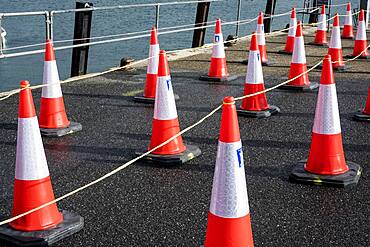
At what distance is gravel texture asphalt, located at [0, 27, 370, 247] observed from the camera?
4645mm

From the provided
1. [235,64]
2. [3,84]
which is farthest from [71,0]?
[235,64]

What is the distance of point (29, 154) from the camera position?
4586 millimetres

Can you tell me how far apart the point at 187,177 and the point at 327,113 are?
1.41 meters

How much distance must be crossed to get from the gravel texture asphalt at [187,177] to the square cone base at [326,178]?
0.06 m

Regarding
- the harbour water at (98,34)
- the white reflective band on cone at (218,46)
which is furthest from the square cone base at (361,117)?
the harbour water at (98,34)

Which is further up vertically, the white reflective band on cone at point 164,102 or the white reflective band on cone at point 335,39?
the white reflective band on cone at point 335,39

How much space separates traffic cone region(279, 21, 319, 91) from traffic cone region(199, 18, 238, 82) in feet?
4.05

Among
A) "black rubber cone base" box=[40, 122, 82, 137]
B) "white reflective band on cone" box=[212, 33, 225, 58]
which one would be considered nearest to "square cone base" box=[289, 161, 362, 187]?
"black rubber cone base" box=[40, 122, 82, 137]

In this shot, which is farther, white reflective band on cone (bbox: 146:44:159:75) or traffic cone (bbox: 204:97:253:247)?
white reflective band on cone (bbox: 146:44:159:75)

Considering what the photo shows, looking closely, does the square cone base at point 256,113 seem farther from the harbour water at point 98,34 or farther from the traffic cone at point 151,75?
the harbour water at point 98,34

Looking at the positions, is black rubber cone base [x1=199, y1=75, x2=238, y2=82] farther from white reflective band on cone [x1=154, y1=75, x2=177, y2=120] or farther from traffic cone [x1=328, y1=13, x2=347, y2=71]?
white reflective band on cone [x1=154, y1=75, x2=177, y2=120]

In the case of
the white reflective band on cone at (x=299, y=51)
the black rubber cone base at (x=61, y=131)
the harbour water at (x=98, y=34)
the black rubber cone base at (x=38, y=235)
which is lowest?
the harbour water at (x=98, y=34)

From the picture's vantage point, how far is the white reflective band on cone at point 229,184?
3883mm

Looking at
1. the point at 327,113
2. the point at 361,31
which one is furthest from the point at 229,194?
the point at 361,31
